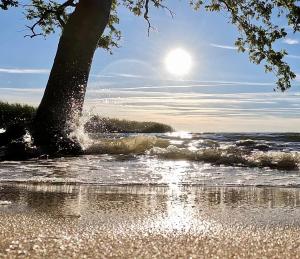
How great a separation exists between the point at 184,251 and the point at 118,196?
195 centimetres

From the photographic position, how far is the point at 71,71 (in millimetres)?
10352

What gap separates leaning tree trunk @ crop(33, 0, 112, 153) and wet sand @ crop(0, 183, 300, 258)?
5657mm

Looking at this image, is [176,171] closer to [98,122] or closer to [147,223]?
[147,223]

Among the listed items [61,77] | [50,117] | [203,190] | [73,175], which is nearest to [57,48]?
[61,77]

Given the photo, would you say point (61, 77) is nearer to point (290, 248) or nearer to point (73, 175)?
point (73, 175)

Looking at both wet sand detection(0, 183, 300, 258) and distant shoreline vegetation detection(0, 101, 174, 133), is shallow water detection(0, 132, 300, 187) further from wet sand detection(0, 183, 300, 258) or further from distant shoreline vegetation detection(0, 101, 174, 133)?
distant shoreline vegetation detection(0, 101, 174, 133)

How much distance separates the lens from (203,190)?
4492 millimetres

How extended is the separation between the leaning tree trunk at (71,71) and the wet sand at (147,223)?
5657 mm

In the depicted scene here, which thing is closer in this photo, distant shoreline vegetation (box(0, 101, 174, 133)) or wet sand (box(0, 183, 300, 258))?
wet sand (box(0, 183, 300, 258))

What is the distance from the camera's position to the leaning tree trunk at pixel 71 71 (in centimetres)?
1006

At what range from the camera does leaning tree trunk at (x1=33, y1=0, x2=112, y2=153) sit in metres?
10.1

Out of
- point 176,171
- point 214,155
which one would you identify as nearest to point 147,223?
point 176,171

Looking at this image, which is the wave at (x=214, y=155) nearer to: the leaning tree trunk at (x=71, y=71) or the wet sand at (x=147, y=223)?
the leaning tree trunk at (x=71, y=71)

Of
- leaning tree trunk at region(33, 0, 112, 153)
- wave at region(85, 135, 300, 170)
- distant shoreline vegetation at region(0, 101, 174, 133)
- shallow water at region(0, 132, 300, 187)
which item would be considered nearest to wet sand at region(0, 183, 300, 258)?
shallow water at region(0, 132, 300, 187)
